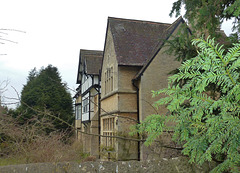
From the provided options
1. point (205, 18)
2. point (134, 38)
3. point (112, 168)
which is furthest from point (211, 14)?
point (134, 38)

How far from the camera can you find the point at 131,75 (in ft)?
A: 52.9

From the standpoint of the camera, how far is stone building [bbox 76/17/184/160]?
585 inches

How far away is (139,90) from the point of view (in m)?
15.6

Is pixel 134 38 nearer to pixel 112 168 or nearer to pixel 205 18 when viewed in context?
pixel 205 18

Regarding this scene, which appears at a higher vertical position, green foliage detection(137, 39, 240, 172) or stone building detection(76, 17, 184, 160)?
stone building detection(76, 17, 184, 160)

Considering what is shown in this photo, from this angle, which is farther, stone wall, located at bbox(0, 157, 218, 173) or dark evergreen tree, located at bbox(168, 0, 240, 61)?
dark evergreen tree, located at bbox(168, 0, 240, 61)

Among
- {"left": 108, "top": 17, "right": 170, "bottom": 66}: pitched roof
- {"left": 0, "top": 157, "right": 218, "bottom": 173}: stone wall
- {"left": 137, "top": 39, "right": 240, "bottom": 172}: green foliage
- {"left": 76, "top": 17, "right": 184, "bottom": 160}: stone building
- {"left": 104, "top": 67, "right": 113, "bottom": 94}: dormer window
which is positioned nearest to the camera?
{"left": 137, "top": 39, "right": 240, "bottom": 172}: green foliage

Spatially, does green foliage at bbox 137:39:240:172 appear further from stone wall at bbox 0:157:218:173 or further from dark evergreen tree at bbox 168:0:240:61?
dark evergreen tree at bbox 168:0:240:61

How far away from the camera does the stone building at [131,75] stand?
48.8 feet

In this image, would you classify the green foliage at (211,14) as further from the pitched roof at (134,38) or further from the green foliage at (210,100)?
the pitched roof at (134,38)

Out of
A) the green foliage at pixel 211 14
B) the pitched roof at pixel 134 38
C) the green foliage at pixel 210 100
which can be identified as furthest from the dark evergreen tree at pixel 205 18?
the pitched roof at pixel 134 38

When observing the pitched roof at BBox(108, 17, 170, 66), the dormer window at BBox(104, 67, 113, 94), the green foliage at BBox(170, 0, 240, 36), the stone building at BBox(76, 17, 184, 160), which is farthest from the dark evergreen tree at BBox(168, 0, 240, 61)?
the dormer window at BBox(104, 67, 113, 94)

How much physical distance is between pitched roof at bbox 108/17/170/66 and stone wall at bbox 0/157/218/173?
1293 cm

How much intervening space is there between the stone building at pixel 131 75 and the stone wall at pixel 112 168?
10.9 m
